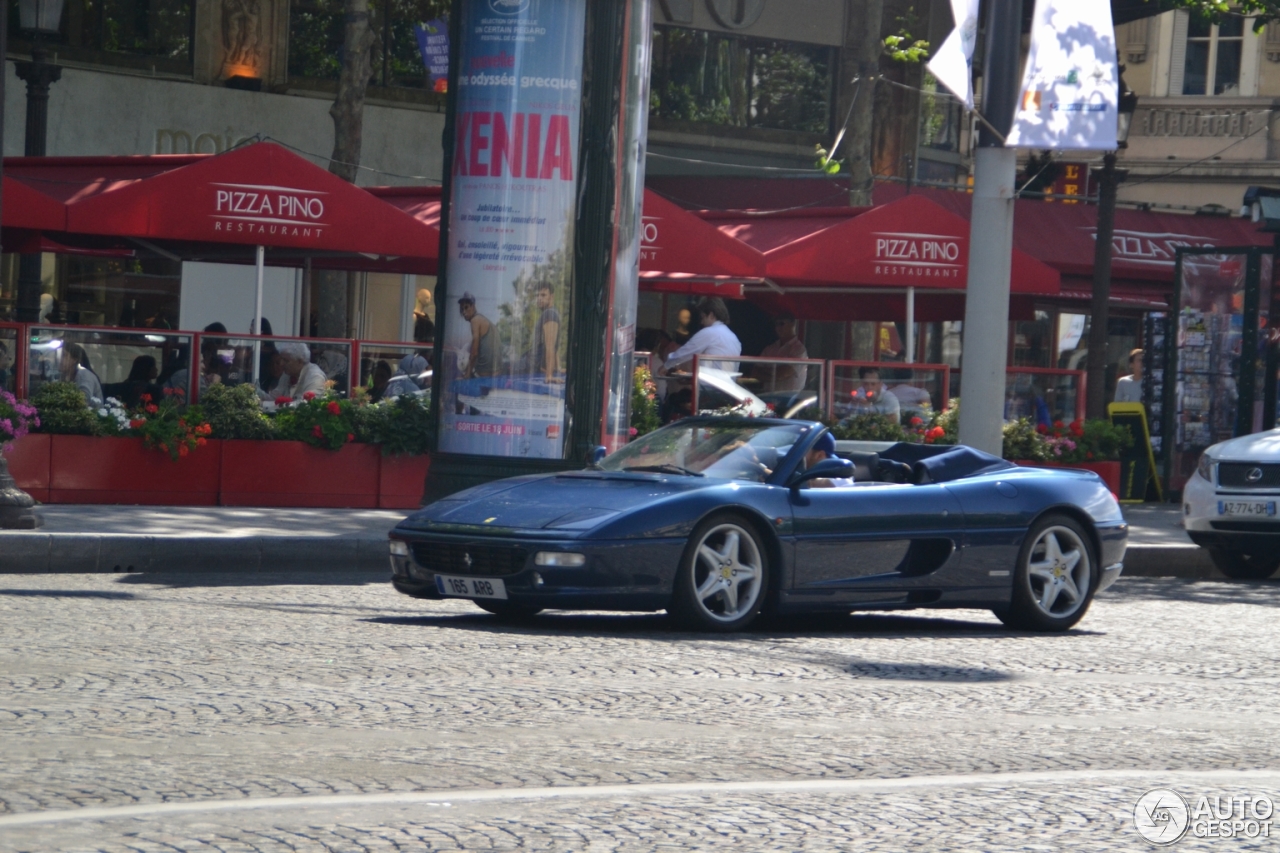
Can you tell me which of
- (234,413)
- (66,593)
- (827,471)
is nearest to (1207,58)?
(234,413)

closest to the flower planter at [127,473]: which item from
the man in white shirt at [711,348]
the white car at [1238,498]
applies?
the man in white shirt at [711,348]

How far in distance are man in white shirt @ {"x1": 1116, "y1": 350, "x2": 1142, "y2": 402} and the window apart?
551 inches

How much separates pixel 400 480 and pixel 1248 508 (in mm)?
7083

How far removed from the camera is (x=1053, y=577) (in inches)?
416

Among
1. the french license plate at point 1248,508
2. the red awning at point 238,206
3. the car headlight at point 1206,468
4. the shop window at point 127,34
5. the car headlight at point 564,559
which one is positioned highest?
the shop window at point 127,34

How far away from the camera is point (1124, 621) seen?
11398 mm

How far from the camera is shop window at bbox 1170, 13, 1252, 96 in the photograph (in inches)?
1384

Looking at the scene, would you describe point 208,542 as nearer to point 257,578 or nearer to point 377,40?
point 257,578

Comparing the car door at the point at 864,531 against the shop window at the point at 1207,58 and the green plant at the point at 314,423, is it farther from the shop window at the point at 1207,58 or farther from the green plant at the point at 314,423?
the shop window at the point at 1207,58

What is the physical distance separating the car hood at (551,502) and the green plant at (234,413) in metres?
6.35

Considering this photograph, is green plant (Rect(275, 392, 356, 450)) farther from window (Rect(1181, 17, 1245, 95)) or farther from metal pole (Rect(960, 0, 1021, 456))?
window (Rect(1181, 17, 1245, 95))

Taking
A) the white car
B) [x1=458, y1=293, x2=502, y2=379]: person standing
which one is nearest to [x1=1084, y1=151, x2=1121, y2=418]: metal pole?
the white car

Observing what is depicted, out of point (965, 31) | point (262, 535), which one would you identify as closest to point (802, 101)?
point (965, 31)

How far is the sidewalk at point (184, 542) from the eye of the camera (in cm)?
1248
